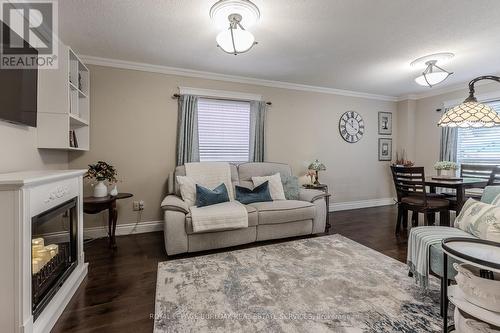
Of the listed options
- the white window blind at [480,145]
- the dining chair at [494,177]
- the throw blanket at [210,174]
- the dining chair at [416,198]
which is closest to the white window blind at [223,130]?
the throw blanket at [210,174]

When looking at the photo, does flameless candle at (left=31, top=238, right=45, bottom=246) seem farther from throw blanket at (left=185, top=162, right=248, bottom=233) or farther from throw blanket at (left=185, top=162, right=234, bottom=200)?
throw blanket at (left=185, top=162, right=234, bottom=200)

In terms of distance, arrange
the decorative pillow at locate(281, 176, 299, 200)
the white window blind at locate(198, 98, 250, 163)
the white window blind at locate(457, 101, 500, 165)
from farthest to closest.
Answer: the white window blind at locate(457, 101, 500, 165) < the white window blind at locate(198, 98, 250, 163) < the decorative pillow at locate(281, 176, 299, 200)

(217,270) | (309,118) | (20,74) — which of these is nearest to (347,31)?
(309,118)

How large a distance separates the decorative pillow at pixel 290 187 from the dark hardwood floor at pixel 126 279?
78 cm

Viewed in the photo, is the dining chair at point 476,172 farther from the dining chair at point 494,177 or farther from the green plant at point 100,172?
the green plant at point 100,172

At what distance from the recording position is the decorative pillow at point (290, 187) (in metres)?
3.71

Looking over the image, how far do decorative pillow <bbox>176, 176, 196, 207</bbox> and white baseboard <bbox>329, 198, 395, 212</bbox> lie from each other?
2929 mm

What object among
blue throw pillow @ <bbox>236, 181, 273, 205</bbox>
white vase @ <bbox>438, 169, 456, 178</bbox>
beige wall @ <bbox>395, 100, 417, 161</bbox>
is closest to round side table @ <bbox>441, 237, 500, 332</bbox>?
blue throw pillow @ <bbox>236, 181, 273, 205</bbox>

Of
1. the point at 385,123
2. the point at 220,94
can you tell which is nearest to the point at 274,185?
the point at 220,94

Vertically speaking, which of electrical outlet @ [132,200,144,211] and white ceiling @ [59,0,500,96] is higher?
white ceiling @ [59,0,500,96]

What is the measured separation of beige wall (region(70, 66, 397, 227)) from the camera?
3.35 meters

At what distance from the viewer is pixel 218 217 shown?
2736 mm

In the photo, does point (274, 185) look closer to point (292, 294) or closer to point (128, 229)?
point (292, 294)

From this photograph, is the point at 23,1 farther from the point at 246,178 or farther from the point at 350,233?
the point at 350,233
